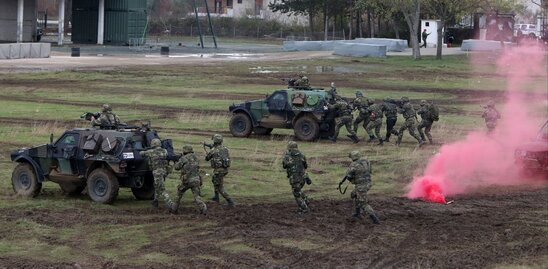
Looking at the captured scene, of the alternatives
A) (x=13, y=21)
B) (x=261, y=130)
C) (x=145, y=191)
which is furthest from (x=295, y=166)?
(x=13, y=21)

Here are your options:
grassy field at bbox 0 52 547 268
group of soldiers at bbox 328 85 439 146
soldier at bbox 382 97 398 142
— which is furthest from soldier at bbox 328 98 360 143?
soldier at bbox 382 97 398 142

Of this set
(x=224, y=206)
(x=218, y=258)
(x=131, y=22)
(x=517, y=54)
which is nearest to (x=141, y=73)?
(x=517, y=54)

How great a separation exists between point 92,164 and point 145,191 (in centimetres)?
137

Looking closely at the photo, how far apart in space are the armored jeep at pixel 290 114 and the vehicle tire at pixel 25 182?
1242cm

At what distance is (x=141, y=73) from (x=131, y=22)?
110 feet

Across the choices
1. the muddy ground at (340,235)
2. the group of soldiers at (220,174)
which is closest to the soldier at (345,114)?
the muddy ground at (340,235)

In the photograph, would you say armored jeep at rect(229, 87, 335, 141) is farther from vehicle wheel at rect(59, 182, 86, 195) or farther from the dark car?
vehicle wheel at rect(59, 182, 86, 195)

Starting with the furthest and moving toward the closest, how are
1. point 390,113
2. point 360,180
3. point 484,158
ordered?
point 390,113
point 484,158
point 360,180

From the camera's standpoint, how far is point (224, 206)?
68.7 feet

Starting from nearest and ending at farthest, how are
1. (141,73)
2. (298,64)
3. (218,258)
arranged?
(218,258), (141,73), (298,64)

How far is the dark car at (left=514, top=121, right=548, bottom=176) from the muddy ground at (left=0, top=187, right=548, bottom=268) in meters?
3.59

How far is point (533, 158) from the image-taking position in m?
26.1

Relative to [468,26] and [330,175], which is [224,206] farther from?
[468,26]

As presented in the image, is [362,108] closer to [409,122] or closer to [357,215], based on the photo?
[409,122]
